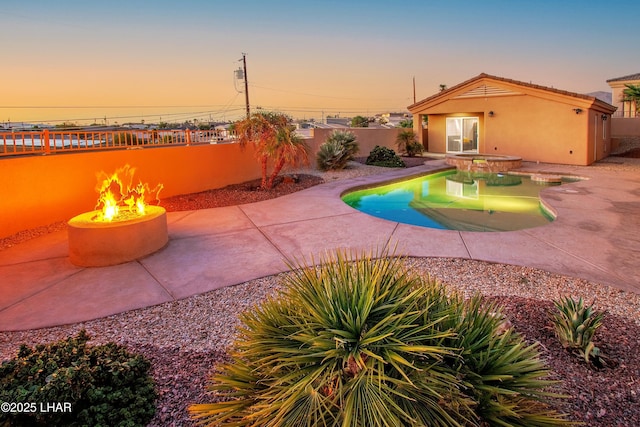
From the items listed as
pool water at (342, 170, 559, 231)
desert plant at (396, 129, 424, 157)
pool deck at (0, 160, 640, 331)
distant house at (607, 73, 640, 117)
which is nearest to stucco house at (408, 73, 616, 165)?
desert plant at (396, 129, 424, 157)

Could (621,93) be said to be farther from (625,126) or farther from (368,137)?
(368,137)

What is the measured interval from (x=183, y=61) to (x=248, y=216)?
34.7ft

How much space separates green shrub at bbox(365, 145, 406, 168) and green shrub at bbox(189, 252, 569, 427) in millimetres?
14880

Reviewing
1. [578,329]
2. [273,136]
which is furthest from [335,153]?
[578,329]

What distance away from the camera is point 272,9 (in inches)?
596

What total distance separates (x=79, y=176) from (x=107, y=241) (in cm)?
364

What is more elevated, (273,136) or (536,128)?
(536,128)

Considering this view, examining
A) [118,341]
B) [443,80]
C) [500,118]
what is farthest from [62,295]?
[443,80]

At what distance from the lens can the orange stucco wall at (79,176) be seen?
7.17 m

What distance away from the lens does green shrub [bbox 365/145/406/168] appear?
1681 cm

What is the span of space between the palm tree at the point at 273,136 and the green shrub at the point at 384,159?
6357 mm

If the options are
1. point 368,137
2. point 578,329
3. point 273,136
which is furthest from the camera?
point 368,137

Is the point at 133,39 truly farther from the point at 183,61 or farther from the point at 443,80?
the point at 443,80

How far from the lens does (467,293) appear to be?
459cm
